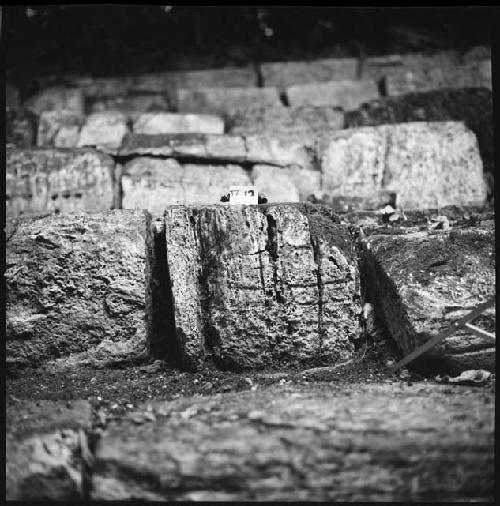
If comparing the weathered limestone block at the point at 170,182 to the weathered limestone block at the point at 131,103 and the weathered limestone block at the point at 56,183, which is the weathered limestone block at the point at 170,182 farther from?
the weathered limestone block at the point at 131,103

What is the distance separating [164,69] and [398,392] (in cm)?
558

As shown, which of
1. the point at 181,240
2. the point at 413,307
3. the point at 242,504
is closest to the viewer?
Answer: the point at 242,504

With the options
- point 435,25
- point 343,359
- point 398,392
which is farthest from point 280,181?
point 435,25

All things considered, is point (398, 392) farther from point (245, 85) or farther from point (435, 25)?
point (435, 25)

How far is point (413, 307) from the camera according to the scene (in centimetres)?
293

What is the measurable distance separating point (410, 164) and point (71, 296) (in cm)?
331

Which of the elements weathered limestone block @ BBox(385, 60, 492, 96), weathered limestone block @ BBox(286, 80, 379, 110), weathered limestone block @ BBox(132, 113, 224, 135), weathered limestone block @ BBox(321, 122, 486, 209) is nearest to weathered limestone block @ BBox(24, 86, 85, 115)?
weathered limestone block @ BBox(132, 113, 224, 135)

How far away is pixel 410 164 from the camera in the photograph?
4605mm

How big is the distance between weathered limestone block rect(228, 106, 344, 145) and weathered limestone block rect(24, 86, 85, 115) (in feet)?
6.84

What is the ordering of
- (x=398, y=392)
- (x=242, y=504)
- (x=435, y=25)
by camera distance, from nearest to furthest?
(x=242, y=504), (x=398, y=392), (x=435, y=25)

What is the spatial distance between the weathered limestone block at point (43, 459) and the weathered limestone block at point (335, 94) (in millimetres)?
4856

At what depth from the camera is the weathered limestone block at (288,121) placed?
528 centimetres

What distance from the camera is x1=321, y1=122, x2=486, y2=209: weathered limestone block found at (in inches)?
178

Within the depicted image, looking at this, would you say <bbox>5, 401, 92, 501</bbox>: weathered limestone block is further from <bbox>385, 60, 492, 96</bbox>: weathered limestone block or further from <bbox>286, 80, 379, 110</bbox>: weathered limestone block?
<bbox>385, 60, 492, 96</bbox>: weathered limestone block
